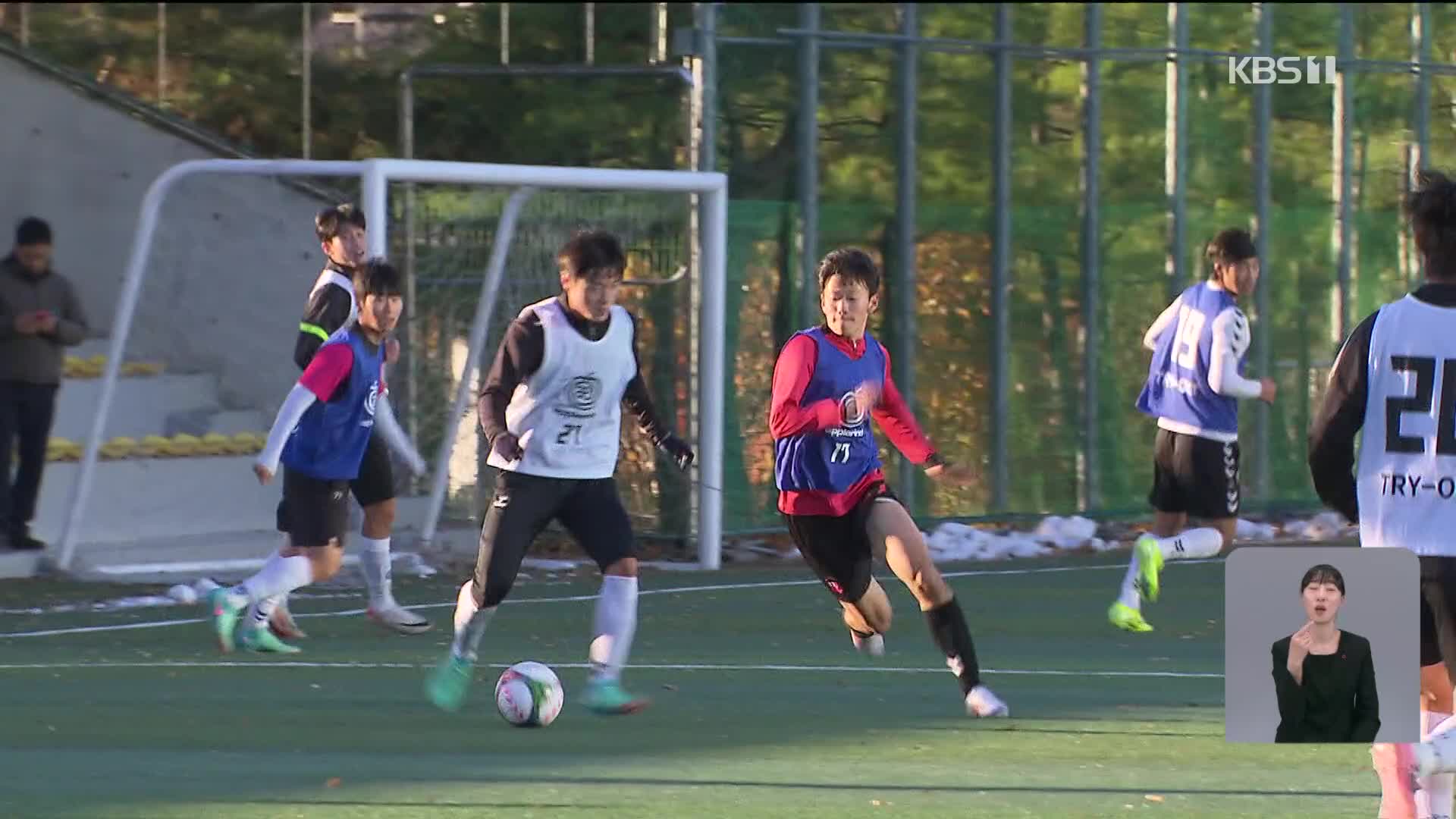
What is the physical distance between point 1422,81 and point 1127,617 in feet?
32.3

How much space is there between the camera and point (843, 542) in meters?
9.74

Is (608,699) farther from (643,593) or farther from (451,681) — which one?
(643,593)

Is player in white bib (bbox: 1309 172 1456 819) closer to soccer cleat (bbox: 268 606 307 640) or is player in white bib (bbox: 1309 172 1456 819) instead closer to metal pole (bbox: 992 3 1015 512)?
soccer cleat (bbox: 268 606 307 640)

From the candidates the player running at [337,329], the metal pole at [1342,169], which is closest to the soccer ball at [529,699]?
the player running at [337,329]

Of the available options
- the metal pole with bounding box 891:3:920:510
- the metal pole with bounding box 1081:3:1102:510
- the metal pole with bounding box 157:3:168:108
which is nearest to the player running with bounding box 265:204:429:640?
the metal pole with bounding box 891:3:920:510

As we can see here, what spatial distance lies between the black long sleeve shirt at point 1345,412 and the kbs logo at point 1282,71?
A: 1375 centimetres

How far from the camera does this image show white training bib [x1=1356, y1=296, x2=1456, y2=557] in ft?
21.0

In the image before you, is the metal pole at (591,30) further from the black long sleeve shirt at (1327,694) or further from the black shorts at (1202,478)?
the black long sleeve shirt at (1327,694)

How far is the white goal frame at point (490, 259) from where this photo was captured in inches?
579

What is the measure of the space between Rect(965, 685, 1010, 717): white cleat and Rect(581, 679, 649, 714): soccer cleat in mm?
1152

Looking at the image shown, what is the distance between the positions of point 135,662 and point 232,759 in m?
2.76

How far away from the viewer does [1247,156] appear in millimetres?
20125

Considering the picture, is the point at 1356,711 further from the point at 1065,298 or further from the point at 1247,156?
the point at 1247,156

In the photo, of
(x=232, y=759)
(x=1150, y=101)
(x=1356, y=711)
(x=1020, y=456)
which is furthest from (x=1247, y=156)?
(x=1356, y=711)
